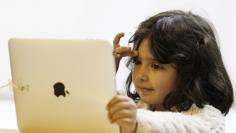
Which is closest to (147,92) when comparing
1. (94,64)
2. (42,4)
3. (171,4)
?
(94,64)

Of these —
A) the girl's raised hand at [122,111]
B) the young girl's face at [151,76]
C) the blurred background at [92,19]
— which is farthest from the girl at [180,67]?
the blurred background at [92,19]

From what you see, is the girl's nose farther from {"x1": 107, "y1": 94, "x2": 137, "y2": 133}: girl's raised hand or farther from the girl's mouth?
{"x1": 107, "y1": 94, "x2": 137, "y2": 133}: girl's raised hand

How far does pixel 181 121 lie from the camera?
0.65 m

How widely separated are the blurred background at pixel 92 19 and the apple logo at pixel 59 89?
1.74ft

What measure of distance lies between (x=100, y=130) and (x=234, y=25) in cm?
66

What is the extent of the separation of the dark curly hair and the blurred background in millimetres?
326

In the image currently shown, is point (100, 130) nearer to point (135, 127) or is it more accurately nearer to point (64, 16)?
point (135, 127)

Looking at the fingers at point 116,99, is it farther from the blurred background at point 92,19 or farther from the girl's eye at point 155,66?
the blurred background at point 92,19

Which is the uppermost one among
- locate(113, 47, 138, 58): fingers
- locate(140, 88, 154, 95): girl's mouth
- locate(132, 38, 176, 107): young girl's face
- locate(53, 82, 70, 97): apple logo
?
locate(113, 47, 138, 58): fingers

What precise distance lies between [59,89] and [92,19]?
0.63m

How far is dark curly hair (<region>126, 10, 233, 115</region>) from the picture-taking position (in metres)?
0.76

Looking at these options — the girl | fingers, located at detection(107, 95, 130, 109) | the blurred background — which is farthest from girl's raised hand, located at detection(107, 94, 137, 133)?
the blurred background

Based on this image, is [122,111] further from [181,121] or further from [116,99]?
[181,121]

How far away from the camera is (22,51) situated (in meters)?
0.64
